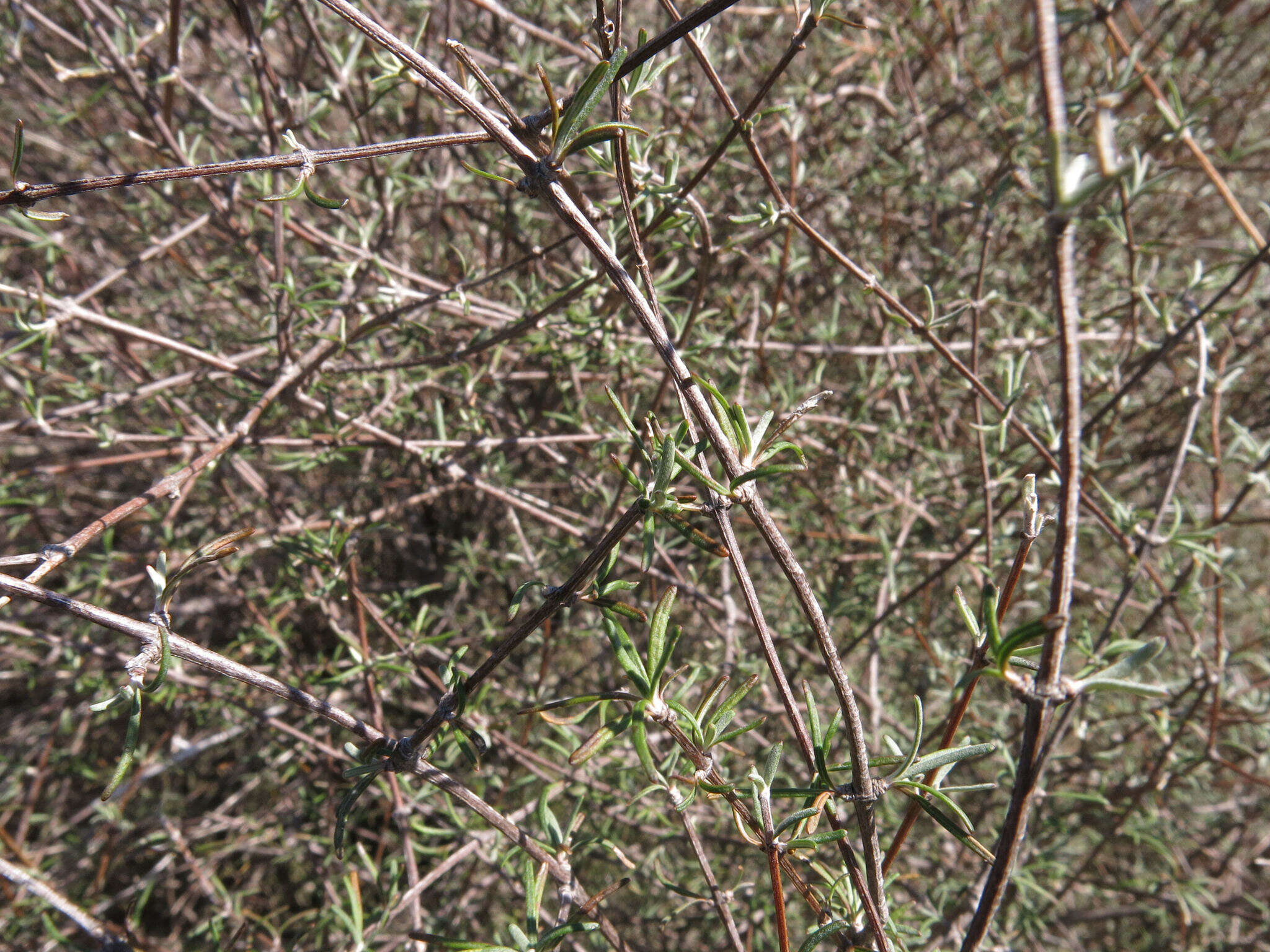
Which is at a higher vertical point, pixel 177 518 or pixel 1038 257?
pixel 1038 257

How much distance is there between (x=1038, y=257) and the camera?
2570 millimetres

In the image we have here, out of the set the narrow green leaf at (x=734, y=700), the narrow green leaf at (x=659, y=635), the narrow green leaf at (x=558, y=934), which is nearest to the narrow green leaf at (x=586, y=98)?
the narrow green leaf at (x=659, y=635)

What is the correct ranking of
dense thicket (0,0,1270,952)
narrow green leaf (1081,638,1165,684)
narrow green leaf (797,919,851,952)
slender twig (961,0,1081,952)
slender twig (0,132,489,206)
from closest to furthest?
slender twig (961,0,1081,952) < narrow green leaf (1081,638,1165,684) < slender twig (0,132,489,206) < narrow green leaf (797,919,851,952) < dense thicket (0,0,1270,952)

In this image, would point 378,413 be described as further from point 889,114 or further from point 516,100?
point 889,114

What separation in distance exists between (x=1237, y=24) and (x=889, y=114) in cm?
160

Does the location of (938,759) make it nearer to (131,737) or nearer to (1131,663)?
(1131,663)

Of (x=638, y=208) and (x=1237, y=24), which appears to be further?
(x=1237, y=24)

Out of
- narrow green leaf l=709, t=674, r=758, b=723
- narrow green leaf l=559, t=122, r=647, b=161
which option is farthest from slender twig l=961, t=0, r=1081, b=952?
narrow green leaf l=559, t=122, r=647, b=161

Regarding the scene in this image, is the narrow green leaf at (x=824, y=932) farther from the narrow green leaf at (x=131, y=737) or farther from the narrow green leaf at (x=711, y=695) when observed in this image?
the narrow green leaf at (x=131, y=737)

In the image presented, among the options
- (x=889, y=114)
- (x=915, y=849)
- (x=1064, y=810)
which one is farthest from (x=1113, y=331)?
(x=915, y=849)

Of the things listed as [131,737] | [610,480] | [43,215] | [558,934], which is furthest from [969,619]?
[610,480]

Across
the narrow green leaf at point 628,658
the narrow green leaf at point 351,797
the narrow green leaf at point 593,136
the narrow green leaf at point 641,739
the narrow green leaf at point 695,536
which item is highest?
the narrow green leaf at point 593,136

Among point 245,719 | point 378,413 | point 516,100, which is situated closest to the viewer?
point 378,413

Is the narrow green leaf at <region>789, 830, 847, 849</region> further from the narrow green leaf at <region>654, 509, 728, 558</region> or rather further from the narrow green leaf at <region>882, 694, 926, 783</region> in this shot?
the narrow green leaf at <region>654, 509, 728, 558</region>
